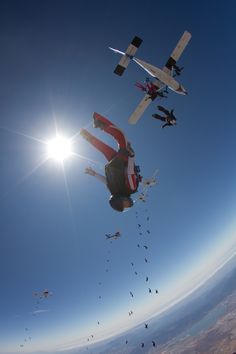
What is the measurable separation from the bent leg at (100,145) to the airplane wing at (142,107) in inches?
440

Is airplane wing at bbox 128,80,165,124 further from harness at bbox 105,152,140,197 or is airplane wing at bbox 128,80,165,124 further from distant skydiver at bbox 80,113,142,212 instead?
harness at bbox 105,152,140,197

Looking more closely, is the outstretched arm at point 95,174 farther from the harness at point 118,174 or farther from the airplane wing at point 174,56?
the airplane wing at point 174,56

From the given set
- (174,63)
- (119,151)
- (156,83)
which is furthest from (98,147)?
(174,63)

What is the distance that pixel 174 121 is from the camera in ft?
45.8

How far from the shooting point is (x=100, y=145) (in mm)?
6445

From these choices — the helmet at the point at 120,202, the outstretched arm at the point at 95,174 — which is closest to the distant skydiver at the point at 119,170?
the helmet at the point at 120,202

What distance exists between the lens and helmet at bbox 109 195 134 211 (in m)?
6.25

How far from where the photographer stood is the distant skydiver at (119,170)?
629 centimetres

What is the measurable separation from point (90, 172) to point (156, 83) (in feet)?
51.9

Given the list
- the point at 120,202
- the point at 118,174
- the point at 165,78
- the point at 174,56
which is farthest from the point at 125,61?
the point at 120,202

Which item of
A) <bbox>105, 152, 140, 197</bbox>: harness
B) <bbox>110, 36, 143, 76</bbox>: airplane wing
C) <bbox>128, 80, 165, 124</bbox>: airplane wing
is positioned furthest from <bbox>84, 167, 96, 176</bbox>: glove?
<bbox>128, 80, 165, 124</bbox>: airplane wing

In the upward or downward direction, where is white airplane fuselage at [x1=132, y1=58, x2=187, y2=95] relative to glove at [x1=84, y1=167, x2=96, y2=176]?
upward

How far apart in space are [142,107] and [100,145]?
12.6m

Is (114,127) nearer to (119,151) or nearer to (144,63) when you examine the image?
(119,151)
